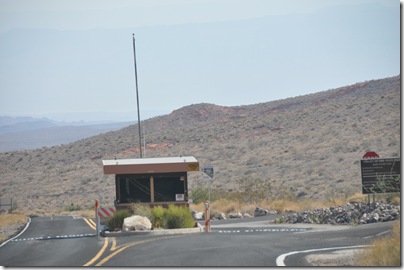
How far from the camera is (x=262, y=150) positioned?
75.8 meters

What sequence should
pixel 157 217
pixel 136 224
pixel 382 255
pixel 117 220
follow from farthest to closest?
1. pixel 117 220
2. pixel 157 217
3. pixel 136 224
4. pixel 382 255

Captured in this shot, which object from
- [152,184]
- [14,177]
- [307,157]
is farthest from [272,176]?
[152,184]

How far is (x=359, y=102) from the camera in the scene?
8300cm

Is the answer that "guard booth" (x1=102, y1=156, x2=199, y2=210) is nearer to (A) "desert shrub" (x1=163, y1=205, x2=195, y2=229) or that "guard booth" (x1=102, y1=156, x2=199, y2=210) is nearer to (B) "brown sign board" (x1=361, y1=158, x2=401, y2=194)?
(A) "desert shrub" (x1=163, y1=205, x2=195, y2=229)

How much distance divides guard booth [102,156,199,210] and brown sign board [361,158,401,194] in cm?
611

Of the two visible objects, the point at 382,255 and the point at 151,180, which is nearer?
the point at 382,255

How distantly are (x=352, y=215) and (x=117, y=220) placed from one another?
862 cm

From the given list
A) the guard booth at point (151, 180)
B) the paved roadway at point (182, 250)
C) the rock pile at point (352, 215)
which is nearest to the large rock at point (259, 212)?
the rock pile at point (352, 215)

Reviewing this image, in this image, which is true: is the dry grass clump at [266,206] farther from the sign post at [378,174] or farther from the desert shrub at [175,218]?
the desert shrub at [175,218]

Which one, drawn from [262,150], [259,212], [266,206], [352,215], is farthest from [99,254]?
[262,150]

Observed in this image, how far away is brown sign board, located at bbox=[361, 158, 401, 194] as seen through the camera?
29125 mm

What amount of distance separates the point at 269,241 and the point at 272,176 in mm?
42868

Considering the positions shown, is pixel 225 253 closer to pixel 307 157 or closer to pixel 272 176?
pixel 272 176

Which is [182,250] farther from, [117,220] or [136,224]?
[117,220]
